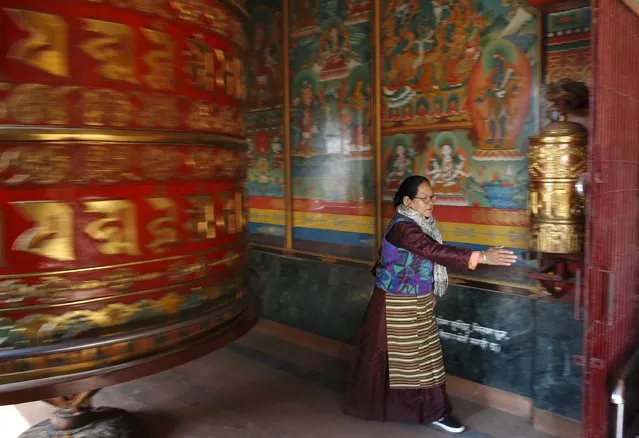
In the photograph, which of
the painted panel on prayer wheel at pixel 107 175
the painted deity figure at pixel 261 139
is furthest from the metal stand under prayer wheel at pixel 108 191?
the painted deity figure at pixel 261 139

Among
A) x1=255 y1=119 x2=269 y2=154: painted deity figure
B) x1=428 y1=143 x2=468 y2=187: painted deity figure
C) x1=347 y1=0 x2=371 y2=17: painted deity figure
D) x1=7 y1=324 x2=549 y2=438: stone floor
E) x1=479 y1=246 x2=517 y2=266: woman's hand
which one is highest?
x1=347 y1=0 x2=371 y2=17: painted deity figure

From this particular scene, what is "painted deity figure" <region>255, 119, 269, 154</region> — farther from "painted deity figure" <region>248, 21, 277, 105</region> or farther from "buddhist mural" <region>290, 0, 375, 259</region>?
"buddhist mural" <region>290, 0, 375, 259</region>

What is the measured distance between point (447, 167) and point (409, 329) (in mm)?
994

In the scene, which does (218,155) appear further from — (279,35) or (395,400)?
(279,35)

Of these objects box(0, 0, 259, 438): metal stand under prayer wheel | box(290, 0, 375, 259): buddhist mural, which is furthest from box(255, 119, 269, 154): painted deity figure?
box(0, 0, 259, 438): metal stand under prayer wheel

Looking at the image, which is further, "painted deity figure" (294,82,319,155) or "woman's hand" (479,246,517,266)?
"painted deity figure" (294,82,319,155)

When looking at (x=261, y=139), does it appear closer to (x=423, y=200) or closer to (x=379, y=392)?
(x=423, y=200)

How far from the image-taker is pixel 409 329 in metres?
2.75

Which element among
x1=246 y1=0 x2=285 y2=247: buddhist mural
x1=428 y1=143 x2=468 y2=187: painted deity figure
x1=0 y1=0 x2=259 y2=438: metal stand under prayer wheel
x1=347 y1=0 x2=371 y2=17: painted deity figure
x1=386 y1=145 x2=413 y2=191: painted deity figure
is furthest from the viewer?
x1=246 y1=0 x2=285 y2=247: buddhist mural

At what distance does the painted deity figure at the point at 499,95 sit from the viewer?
2.85 meters

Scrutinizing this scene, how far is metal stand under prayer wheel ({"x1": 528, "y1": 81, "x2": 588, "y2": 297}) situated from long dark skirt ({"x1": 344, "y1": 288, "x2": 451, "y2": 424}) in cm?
80

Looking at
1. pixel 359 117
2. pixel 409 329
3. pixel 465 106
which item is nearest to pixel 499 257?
pixel 409 329

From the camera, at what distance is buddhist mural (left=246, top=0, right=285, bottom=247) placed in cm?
423

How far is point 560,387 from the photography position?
2668mm
